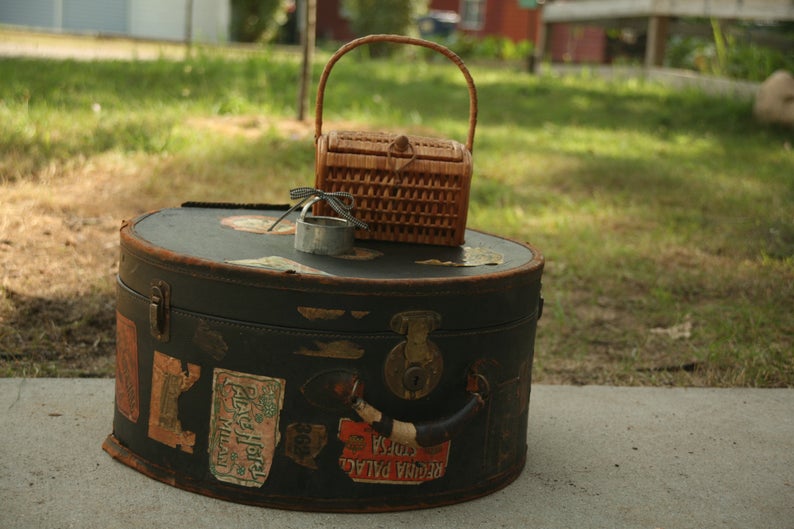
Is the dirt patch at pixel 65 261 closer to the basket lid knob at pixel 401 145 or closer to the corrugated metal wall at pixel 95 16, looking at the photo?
the basket lid knob at pixel 401 145

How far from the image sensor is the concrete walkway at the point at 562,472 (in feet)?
6.82

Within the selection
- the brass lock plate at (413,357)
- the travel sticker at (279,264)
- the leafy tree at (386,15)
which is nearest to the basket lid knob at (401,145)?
the travel sticker at (279,264)

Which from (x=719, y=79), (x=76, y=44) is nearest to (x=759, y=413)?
(x=719, y=79)

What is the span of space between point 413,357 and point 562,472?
648mm

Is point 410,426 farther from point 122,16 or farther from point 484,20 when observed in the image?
point 484,20

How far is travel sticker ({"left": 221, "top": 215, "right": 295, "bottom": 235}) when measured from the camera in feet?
8.49

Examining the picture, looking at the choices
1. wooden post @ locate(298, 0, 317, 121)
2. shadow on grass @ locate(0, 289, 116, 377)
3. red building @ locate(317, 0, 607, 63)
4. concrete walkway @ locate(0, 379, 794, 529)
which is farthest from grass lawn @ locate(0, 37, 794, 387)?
red building @ locate(317, 0, 607, 63)

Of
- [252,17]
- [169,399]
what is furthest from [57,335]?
[252,17]

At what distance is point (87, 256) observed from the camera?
→ 13.0 ft

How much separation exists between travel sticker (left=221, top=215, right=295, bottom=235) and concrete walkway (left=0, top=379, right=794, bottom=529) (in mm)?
648

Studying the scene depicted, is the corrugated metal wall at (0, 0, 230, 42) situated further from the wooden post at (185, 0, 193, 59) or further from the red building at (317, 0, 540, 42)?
the red building at (317, 0, 540, 42)

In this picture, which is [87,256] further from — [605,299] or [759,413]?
[759,413]

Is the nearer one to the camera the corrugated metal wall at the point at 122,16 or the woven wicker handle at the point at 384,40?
the woven wicker handle at the point at 384,40

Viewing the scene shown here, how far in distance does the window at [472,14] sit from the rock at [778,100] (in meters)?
18.8
